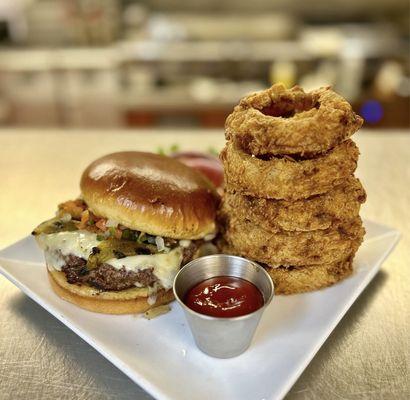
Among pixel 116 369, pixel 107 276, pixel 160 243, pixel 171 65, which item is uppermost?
pixel 160 243

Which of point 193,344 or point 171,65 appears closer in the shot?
point 193,344

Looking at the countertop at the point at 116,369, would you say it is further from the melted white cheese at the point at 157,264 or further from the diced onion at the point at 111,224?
the diced onion at the point at 111,224

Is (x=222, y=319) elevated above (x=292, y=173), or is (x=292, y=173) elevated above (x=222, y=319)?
(x=292, y=173)

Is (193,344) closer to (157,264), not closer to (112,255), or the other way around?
(157,264)

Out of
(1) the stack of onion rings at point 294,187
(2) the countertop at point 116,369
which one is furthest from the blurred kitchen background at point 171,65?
(1) the stack of onion rings at point 294,187

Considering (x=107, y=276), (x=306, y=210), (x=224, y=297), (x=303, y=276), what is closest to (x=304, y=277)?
(x=303, y=276)

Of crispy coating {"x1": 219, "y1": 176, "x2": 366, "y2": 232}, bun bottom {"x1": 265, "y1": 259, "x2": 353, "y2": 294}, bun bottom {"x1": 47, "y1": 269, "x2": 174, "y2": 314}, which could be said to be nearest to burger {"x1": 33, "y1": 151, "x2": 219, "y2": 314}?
bun bottom {"x1": 47, "y1": 269, "x2": 174, "y2": 314}

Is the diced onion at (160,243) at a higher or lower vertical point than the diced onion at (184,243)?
higher
